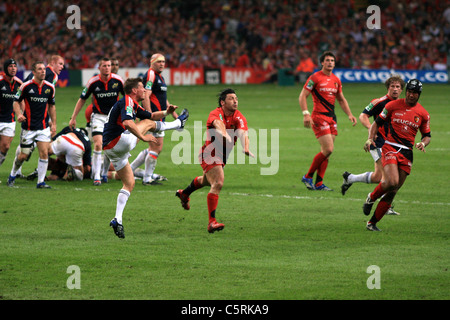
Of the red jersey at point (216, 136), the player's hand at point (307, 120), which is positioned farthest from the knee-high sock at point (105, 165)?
the red jersey at point (216, 136)

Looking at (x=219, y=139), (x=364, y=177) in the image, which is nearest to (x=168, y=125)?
(x=219, y=139)

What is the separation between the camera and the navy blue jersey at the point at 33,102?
14.0 m

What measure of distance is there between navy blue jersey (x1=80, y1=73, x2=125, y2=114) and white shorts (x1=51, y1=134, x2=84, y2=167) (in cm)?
76

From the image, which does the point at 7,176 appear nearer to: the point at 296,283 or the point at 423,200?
the point at 423,200

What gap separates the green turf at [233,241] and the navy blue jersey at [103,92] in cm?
152

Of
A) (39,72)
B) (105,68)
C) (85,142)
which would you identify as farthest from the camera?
(85,142)

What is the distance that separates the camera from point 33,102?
13977 millimetres

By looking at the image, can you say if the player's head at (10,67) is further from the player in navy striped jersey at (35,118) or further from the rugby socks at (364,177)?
the rugby socks at (364,177)

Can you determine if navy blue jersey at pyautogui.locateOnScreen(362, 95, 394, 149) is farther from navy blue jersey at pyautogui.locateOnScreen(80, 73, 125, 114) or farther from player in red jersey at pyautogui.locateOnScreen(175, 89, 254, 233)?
navy blue jersey at pyautogui.locateOnScreen(80, 73, 125, 114)

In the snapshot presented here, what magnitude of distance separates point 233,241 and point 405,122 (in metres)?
2.93

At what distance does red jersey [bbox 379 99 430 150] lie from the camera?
10219 millimetres

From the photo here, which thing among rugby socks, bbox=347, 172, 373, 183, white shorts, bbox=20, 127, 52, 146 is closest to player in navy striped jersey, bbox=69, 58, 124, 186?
white shorts, bbox=20, 127, 52, 146

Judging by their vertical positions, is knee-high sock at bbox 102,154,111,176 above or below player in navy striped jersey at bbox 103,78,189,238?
below

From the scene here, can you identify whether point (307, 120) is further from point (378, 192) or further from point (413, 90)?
point (413, 90)
